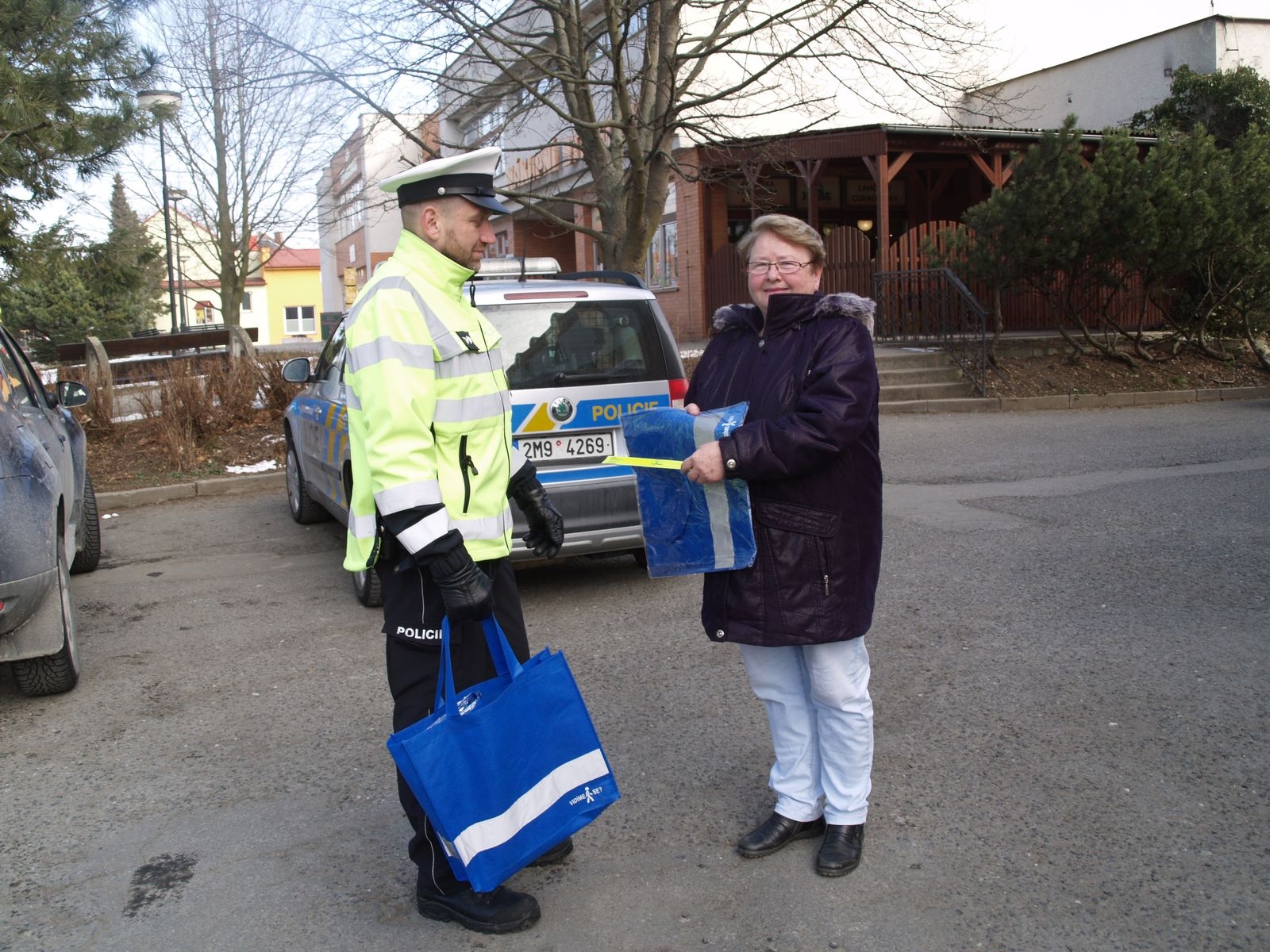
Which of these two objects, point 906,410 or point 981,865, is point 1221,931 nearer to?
point 981,865

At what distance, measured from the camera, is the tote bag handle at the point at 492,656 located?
9.35ft

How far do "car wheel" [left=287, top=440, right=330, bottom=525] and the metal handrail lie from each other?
371 inches

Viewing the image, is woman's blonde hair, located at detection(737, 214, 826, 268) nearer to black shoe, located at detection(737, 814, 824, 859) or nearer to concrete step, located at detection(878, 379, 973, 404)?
black shoe, located at detection(737, 814, 824, 859)

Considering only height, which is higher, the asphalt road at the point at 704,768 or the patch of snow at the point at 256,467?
the patch of snow at the point at 256,467

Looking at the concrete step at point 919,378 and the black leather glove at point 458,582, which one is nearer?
the black leather glove at point 458,582

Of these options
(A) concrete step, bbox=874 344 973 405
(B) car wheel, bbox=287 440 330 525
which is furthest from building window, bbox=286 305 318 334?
(B) car wheel, bbox=287 440 330 525

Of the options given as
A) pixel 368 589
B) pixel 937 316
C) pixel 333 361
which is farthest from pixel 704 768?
pixel 937 316

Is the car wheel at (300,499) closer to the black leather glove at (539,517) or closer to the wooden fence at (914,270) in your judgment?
the black leather glove at (539,517)

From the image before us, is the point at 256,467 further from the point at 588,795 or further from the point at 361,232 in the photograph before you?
the point at 361,232

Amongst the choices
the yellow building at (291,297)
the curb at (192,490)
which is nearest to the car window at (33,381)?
the curb at (192,490)

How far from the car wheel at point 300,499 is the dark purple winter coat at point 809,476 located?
614cm

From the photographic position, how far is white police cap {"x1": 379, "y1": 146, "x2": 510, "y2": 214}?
9.43 ft

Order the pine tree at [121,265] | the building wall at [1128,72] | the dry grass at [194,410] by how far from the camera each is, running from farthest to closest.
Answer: the building wall at [1128,72] → the pine tree at [121,265] → the dry grass at [194,410]

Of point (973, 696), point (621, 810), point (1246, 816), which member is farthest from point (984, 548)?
point (621, 810)
